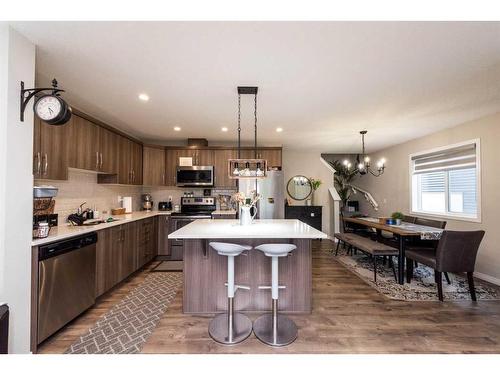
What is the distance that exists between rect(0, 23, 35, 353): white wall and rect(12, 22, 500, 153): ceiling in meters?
0.21

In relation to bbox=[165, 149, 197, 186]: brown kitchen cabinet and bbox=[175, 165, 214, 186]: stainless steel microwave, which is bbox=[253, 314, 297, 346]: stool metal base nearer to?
bbox=[175, 165, 214, 186]: stainless steel microwave

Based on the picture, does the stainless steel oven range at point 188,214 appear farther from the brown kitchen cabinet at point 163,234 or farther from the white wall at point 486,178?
the white wall at point 486,178

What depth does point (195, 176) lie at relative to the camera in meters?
4.69

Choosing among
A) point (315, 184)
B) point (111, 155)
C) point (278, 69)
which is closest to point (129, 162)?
point (111, 155)

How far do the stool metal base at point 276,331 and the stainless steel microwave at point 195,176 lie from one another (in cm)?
298

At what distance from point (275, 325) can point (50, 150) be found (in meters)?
2.88

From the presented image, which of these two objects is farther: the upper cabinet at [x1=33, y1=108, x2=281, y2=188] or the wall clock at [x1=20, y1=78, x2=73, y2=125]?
the upper cabinet at [x1=33, y1=108, x2=281, y2=188]

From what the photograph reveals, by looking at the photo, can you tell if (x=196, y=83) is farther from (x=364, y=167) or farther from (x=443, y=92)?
(x=364, y=167)

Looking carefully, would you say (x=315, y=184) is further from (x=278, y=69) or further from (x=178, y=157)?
(x=278, y=69)

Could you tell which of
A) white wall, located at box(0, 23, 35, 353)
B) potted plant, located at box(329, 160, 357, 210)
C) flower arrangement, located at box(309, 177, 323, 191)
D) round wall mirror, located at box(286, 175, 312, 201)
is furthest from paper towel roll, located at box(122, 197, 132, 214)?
potted plant, located at box(329, 160, 357, 210)

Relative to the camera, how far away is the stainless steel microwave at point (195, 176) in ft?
15.3

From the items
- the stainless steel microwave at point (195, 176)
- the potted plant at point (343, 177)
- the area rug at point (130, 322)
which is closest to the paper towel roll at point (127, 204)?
the stainless steel microwave at point (195, 176)

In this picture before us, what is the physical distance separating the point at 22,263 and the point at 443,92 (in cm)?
433

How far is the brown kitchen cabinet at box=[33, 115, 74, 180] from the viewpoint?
7.28 ft
